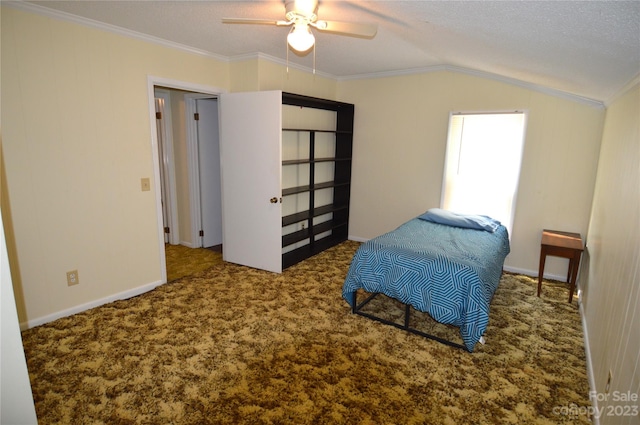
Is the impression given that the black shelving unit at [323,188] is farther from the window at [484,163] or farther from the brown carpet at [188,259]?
the window at [484,163]

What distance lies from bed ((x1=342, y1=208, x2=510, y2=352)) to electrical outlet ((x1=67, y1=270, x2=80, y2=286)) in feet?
7.69

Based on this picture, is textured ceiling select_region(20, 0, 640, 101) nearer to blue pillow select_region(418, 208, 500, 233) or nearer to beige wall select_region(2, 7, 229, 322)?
beige wall select_region(2, 7, 229, 322)

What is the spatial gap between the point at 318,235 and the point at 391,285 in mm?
2429

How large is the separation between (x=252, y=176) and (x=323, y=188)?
1.19 m

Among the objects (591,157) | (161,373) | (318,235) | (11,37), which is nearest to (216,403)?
(161,373)

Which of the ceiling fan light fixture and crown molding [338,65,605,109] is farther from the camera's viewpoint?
crown molding [338,65,605,109]

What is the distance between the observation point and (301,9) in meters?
2.11

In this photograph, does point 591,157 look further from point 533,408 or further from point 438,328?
point 533,408

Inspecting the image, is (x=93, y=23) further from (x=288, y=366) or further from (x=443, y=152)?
(x=443, y=152)

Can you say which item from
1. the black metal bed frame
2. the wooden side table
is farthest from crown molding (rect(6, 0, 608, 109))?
the black metal bed frame

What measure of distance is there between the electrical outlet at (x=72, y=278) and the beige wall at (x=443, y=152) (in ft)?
11.8

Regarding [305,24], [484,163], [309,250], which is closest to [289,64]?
[305,24]

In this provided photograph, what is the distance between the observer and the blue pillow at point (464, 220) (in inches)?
144

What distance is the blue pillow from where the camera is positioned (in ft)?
12.0
